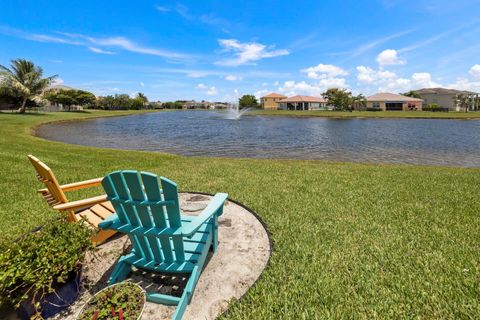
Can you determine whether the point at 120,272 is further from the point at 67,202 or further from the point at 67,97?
the point at 67,97

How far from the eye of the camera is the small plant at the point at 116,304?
2086 millimetres

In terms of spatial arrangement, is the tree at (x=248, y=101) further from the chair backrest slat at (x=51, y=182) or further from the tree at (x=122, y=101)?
the chair backrest slat at (x=51, y=182)

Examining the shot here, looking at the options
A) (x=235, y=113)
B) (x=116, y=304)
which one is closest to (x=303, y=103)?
(x=235, y=113)

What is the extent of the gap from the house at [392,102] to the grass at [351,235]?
83.7m

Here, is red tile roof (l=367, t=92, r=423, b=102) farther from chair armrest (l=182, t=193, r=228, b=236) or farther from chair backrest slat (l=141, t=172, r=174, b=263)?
chair backrest slat (l=141, t=172, r=174, b=263)

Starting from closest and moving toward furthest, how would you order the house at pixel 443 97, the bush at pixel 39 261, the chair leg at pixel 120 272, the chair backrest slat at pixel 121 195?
the bush at pixel 39 261 → the chair backrest slat at pixel 121 195 → the chair leg at pixel 120 272 → the house at pixel 443 97

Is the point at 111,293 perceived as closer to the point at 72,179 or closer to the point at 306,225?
the point at 306,225

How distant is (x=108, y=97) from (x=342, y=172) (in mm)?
91679

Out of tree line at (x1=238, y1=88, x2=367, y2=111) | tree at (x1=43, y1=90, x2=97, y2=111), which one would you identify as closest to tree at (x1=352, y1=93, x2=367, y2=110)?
tree line at (x1=238, y1=88, x2=367, y2=111)

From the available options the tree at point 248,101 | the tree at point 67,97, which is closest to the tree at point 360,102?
the tree at point 248,101

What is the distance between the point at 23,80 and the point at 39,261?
54.7m

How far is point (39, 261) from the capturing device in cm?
215

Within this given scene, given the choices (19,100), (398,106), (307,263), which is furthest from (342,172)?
(398,106)

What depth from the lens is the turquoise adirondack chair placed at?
7.64 feet
